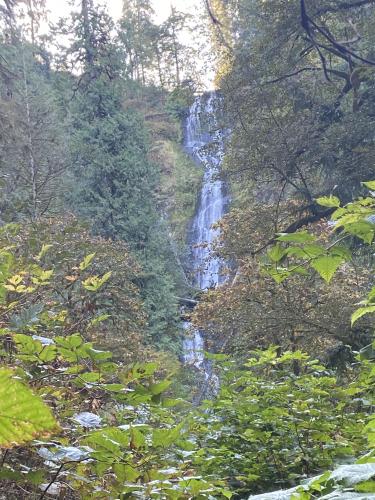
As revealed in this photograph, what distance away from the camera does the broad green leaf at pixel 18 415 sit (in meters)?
0.51

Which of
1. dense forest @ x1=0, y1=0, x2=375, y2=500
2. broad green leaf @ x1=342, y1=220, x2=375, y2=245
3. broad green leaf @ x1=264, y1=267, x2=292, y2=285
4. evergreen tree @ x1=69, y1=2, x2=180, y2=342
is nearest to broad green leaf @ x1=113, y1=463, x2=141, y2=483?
dense forest @ x1=0, y1=0, x2=375, y2=500

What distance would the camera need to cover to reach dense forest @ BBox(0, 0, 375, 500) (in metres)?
1.20

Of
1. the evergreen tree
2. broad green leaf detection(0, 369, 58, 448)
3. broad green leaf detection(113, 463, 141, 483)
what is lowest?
broad green leaf detection(113, 463, 141, 483)

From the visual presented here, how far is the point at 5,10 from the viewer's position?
6645 millimetres

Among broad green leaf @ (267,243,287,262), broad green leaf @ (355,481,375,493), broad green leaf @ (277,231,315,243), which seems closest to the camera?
broad green leaf @ (355,481,375,493)

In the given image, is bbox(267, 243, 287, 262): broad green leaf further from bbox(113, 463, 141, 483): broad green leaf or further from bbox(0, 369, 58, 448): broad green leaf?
bbox(0, 369, 58, 448): broad green leaf

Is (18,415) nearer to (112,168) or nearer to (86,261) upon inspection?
(86,261)

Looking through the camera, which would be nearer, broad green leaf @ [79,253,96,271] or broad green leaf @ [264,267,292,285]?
broad green leaf @ [264,267,292,285]

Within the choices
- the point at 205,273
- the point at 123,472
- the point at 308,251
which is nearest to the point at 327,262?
the point at 308,251

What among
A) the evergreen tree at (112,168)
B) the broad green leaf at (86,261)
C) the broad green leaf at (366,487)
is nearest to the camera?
the broad green leaf at (366,487)

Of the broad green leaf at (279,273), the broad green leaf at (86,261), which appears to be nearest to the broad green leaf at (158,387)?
the broad green leaf at (279,273)

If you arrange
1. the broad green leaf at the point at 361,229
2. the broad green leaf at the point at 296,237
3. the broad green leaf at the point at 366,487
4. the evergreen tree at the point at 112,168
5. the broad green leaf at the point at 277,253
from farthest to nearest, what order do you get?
the evergreen tree at the point at 112,168 → the broad green leaf at the point at 277,253 → the broad green leaf at the point at 361,229 → the broad green leaf at the point at 296,237 → the broad green leaf at the point at 366,487

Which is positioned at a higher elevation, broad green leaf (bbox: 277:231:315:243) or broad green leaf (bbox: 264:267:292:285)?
broad green leaf (bbox: 277:231:315:243)

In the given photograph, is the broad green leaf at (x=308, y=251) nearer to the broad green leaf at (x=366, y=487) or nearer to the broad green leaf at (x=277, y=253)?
the broad green leaf at (x=277, y=253)
